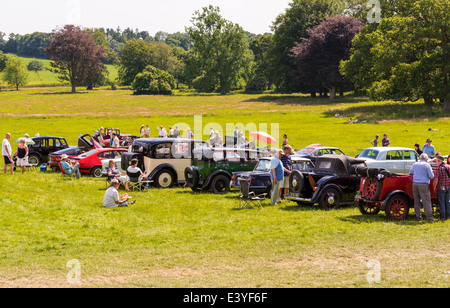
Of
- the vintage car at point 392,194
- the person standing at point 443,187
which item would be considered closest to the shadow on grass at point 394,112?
the person standing at point 443,187

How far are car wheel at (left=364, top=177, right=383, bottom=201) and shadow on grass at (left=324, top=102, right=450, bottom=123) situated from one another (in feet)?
117

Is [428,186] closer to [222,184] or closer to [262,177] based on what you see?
[262,177]

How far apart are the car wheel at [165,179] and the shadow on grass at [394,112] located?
109 ft

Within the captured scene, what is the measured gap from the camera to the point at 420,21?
5078 centimetres

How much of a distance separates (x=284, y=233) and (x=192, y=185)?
23.5ft

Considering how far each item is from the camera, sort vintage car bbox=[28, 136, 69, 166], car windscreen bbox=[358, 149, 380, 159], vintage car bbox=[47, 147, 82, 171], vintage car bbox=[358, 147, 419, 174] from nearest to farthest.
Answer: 1. vintage car bbox=[358, 147, 419, 174]
2. car windscreen bbox=[358, 149, 380, 159]
3. vintage car bbox=[47, 147, 82, 171]
4. vintage car bbox=[28, 136, 69, 166]

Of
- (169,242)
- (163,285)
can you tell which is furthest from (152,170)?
(163,285)

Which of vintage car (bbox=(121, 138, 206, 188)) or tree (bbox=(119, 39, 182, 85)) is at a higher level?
tree (bbox=(119, 39, 182, 85))

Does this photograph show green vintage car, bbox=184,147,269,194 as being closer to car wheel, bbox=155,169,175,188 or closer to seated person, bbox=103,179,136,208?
car wheel, bbox=155,169,175,188

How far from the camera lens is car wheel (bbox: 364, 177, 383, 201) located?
529 inches

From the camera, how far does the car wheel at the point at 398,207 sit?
43.8ft

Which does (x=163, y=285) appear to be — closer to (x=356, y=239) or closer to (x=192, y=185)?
(x=356, y=239)

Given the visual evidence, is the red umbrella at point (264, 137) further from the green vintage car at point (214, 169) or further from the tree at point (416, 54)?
the tree at point (416, 54)

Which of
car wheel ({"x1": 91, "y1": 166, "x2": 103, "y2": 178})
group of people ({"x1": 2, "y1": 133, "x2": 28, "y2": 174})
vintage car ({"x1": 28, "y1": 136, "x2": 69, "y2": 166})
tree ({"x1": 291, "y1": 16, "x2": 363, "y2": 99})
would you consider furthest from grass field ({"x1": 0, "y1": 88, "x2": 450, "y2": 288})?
tree ({"x1": 291, "y1": 16, "x2": 363, "y2": 99})
